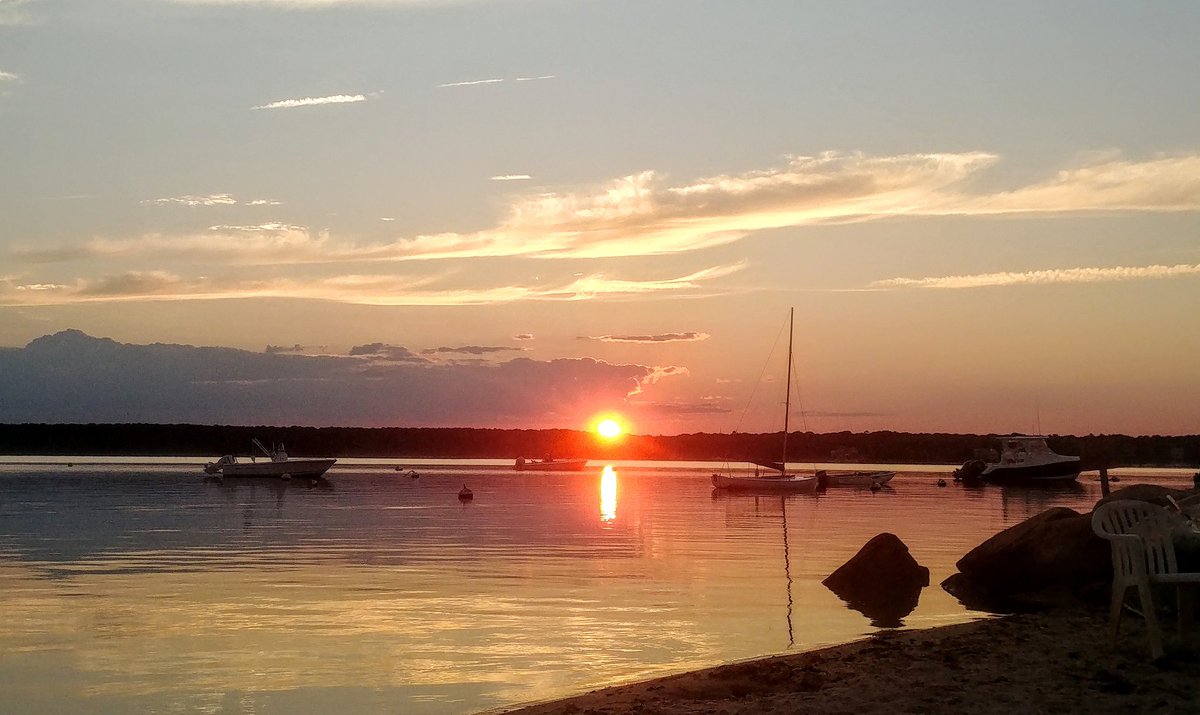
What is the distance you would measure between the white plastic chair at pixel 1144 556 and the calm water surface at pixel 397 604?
18.7 feet

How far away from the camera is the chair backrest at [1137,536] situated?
1201 centimetres

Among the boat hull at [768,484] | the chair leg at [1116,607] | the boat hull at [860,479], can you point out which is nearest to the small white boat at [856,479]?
the boat hull at [860,479]

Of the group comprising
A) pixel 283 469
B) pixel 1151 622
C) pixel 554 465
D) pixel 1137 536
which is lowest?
pixel 554 465

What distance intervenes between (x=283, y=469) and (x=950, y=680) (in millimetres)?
93314

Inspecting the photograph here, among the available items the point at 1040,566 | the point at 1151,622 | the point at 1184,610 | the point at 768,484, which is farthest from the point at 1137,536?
the point at 768,484

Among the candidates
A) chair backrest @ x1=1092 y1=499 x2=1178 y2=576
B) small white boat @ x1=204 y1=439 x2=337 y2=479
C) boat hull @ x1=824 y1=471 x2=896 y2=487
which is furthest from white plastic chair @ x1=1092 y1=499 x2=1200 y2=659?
small white boat @ x1=204 y1=439 x2=337 y2=479

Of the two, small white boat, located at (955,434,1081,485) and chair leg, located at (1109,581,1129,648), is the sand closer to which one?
chair leg, located at (1109,581,1129,648)

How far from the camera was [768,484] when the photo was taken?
3142 inches

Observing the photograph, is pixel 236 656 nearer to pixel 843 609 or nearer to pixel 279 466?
pixel 843 609

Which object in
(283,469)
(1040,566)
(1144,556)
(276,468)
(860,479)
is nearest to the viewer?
(1144,556)

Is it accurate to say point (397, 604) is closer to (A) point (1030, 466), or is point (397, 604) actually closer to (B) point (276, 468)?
(A) point (1030, 466)

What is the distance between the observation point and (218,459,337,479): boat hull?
97.5 metres

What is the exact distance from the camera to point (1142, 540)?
39.6 feet

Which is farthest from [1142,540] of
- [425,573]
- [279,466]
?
[279,466]
